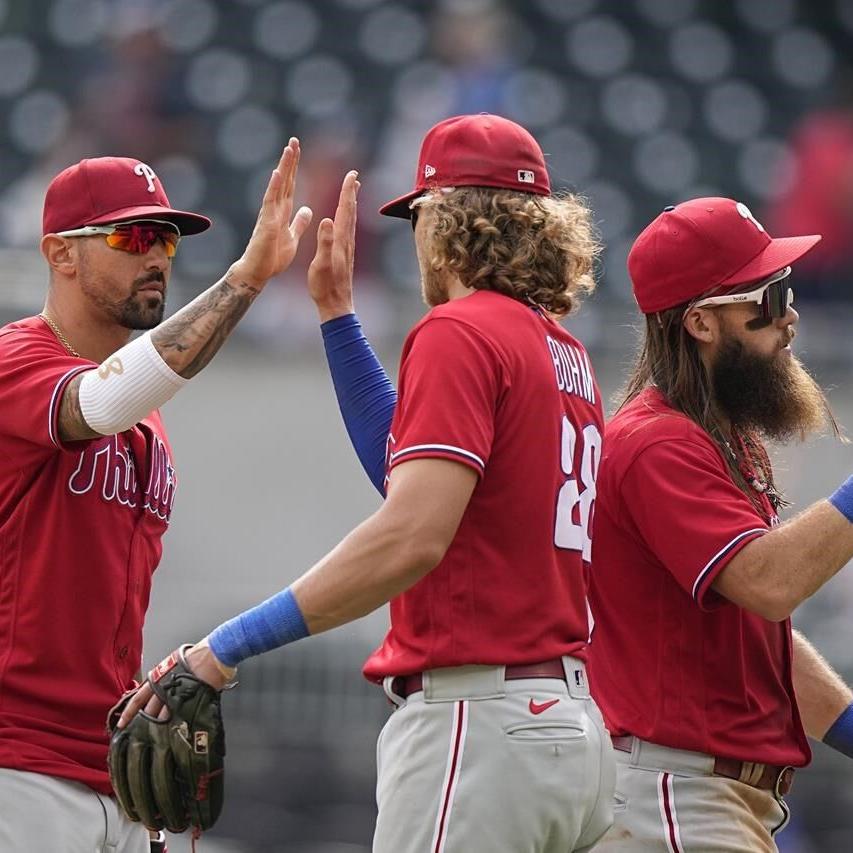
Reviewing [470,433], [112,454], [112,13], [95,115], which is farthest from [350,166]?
[470,433]

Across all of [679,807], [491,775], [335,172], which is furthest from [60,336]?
[335,172]

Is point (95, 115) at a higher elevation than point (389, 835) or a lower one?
higher

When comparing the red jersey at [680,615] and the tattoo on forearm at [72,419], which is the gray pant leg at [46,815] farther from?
the red jersey at [680,615]

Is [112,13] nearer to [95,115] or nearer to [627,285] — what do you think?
[95,115]

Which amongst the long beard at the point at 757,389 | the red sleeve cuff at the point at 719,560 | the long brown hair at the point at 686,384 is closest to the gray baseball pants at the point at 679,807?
the red sleeve cuff at the point at 719,560

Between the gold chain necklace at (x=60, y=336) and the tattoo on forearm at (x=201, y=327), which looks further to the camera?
the gold chain necklace at (x=60, y=336)

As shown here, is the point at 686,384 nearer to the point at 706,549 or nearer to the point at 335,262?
the point at 706,549

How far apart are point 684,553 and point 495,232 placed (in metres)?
0.78

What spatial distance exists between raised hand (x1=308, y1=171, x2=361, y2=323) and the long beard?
2.97 feet

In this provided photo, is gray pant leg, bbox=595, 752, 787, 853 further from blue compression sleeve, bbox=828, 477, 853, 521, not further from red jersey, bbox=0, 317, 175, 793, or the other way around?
red jersey, bbox=0, 317, 175, 793

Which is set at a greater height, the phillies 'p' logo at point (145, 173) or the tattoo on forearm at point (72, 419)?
the phillies 'p' logo at point (145, 173)

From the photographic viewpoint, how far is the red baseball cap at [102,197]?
4148 mm

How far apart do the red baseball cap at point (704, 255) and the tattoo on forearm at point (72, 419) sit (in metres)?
1.31

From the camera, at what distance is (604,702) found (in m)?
3.73
